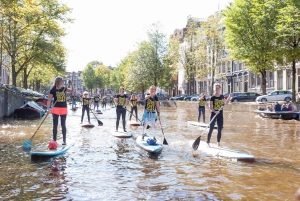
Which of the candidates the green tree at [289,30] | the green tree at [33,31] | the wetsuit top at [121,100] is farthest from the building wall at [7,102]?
the green tree at [289,30]

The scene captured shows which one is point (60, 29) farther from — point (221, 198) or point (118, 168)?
point (221, 198)

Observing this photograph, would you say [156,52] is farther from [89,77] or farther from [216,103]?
[89,77]

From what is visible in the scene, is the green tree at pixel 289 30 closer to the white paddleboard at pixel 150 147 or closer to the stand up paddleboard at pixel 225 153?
the stand up paddleboard at pixel 225 153

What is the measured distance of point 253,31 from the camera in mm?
31828

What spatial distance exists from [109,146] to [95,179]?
409 cm

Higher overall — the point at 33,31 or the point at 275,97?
the point at 33,31

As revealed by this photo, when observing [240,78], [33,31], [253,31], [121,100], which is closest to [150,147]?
[121,100]

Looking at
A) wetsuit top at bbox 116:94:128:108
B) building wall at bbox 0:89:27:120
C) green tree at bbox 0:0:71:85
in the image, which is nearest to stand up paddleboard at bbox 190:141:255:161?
wetsuit top at bbox 116:94:128:108

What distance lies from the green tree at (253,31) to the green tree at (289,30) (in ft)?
3.01

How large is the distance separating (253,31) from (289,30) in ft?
17.6

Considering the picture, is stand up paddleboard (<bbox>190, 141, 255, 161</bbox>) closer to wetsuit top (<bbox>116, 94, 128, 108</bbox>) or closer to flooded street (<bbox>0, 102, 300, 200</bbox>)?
flooded street (<bbox>0, 102, 300, 200</bbox>)

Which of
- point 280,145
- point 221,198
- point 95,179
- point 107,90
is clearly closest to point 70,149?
point 95,179

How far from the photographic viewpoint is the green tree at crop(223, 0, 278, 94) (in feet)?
99.7

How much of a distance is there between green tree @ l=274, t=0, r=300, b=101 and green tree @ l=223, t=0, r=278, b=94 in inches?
36.1
